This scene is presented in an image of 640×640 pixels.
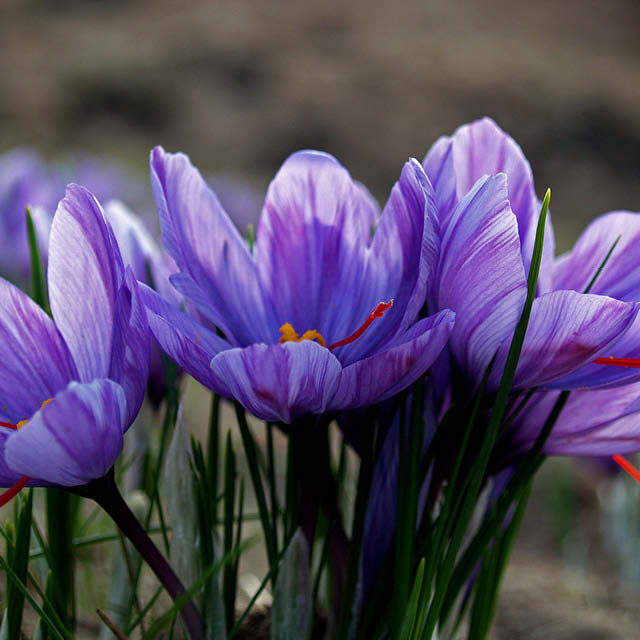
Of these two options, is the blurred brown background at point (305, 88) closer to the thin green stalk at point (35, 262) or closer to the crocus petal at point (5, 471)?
the thin green stalk at point (35, 262)

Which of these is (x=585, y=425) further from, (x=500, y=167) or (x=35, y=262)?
(x=35, y=262)

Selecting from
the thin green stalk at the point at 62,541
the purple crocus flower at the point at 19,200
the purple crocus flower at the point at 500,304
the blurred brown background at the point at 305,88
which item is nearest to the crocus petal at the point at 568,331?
the purple crocus flower at the point at 500,304

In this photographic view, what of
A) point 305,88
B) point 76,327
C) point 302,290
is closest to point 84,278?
point 76,327

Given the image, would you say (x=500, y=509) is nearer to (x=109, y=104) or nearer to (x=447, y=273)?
(x=447, y=273)

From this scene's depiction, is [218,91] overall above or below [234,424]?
above

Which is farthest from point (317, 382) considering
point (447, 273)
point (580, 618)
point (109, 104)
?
point (109, 104)
